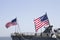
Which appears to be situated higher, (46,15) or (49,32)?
(46,15)

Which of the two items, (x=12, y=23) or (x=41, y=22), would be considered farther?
(x=12, y=23)

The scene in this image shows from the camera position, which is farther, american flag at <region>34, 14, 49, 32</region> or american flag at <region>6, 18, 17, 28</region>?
american flag at <region>6, 18, 17, 28</region>

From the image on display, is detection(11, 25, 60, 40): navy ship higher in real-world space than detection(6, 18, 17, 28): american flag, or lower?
lower

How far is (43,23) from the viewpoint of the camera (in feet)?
203

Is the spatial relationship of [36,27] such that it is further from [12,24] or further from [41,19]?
[12,24]

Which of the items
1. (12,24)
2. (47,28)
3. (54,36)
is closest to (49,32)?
(47,28)

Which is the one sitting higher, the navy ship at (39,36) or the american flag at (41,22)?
the american flag at (41,22)

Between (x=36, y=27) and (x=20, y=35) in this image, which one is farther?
(x=20, y=35)

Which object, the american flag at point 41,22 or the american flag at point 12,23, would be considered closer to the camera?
the american flag at point 41,22

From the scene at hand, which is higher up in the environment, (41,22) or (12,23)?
(12,23)

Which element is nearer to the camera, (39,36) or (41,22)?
(41,22)

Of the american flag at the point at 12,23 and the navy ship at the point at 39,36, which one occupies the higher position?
the american flag at the point at 12,23

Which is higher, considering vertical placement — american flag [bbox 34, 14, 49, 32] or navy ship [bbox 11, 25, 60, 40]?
american flag [bbox 34, 14, 49, 32]

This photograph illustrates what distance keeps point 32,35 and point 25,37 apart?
2835mm
